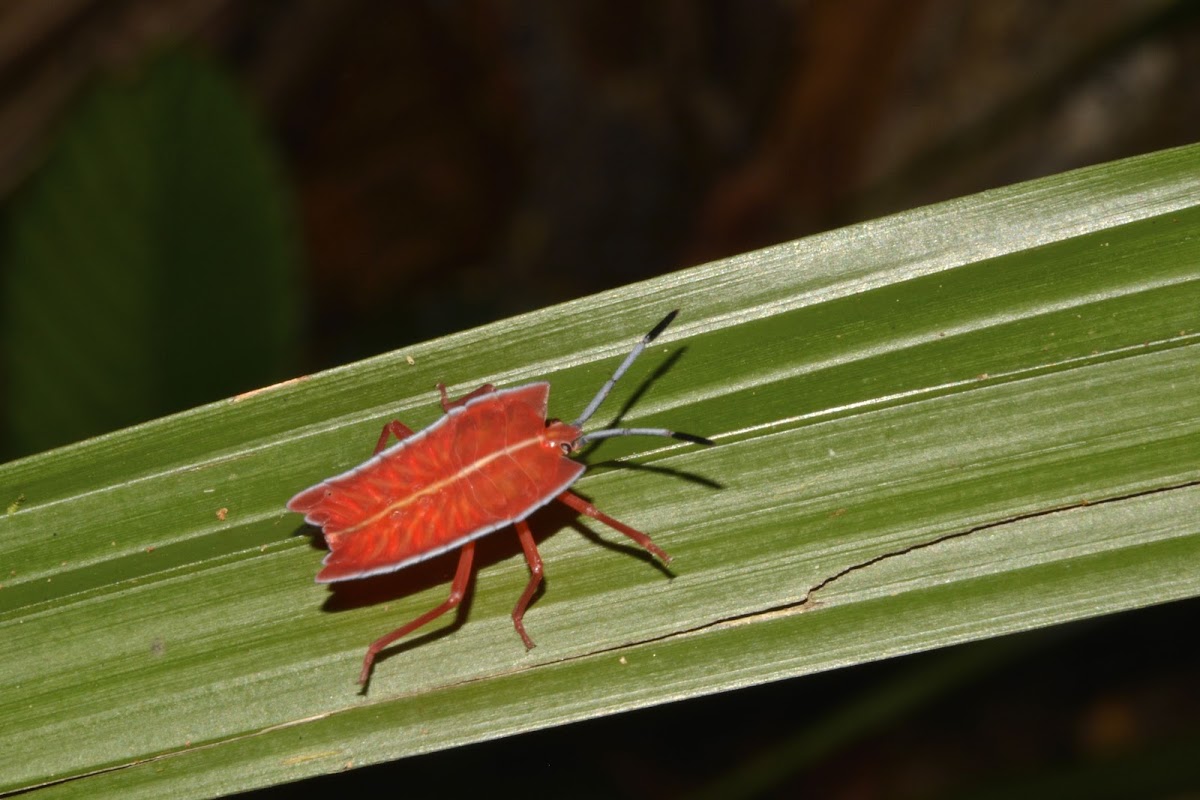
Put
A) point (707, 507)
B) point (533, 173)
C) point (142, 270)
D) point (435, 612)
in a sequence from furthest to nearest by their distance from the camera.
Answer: point (533, 173), point (142, 270), point (435, 612), point (707, 507)

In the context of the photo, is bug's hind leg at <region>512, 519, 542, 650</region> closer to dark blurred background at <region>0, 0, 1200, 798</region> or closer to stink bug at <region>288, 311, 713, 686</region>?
stink bug at <region>288, 311, 713, 686</region>

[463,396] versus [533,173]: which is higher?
[533,173]

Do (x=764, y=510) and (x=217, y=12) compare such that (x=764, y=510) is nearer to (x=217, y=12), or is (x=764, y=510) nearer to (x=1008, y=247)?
(x=1008, y=247)

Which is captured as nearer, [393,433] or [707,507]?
[707,507]

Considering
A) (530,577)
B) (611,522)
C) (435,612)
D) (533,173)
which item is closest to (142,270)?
(435,612)

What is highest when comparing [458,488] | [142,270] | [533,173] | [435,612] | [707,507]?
[142,270]

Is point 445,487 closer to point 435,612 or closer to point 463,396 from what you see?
point 463,396

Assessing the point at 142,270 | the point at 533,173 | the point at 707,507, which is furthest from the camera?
the point at 533,173
